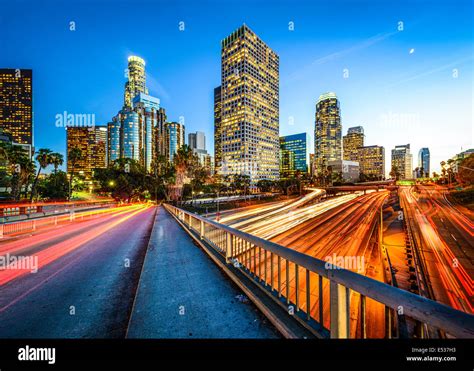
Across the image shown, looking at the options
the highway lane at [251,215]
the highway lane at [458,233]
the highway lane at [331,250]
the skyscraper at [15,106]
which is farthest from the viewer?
the skyscraper at [15,106]

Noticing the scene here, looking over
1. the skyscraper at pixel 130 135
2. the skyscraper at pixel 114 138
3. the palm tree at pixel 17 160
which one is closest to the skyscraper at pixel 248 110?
the skyscraper at pixel 130 135

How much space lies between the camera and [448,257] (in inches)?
740

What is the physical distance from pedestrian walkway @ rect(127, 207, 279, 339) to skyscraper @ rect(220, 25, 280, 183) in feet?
429

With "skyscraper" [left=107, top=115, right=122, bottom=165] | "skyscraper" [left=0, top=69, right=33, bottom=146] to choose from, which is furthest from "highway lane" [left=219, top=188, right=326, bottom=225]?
"skyscraper" [left=0, top=69, right=33, bottom=146]

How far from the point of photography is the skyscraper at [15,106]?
546 feet

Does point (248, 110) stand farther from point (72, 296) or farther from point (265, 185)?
point (72, 296)

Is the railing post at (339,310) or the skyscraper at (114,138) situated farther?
the skyscraper at (114,138)

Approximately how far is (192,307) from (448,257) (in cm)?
2740

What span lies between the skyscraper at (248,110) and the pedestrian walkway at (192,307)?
13063 centimetres

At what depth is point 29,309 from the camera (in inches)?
144

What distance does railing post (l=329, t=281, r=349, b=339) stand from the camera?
2.18 m

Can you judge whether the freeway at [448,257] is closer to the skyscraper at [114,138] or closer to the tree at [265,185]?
the tree at [265,185]
